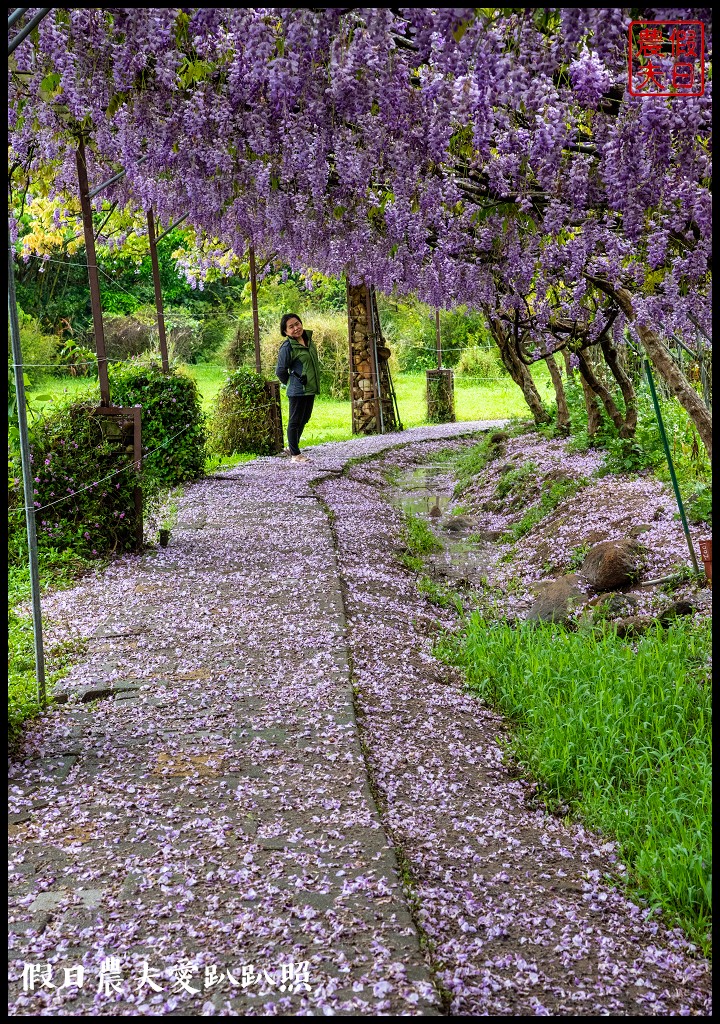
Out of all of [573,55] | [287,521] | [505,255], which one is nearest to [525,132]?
A: [573,55]

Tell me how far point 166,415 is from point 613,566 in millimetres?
5010

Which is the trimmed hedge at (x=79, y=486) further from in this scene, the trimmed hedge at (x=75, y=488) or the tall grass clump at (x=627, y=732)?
the tall grass clump at (x=627, y=732)

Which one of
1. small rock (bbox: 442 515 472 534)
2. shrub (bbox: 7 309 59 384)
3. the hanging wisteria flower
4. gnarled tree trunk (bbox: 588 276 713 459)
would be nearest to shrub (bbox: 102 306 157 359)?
shrub (bbox: 7 309 59 384)

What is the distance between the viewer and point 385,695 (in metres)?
3.66

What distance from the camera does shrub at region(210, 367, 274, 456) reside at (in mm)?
11109

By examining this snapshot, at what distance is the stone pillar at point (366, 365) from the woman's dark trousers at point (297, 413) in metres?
4.25

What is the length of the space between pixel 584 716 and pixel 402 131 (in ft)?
7.88

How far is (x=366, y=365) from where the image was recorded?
47.5ft

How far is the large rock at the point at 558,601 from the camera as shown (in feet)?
15.4

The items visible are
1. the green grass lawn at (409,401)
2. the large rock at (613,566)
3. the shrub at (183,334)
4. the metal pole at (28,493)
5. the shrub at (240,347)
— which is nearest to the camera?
the metal pole at (28,493)

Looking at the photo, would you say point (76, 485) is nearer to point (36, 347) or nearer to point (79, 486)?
point (79, 486)

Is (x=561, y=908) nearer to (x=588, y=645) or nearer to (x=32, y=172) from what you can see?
(x=588, y=645)

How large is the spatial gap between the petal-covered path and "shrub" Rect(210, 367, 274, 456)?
6778 mm

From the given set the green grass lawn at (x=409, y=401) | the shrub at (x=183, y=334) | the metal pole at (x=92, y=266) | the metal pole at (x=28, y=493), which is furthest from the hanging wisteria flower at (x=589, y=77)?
the shrub at (x=183, y=334)
